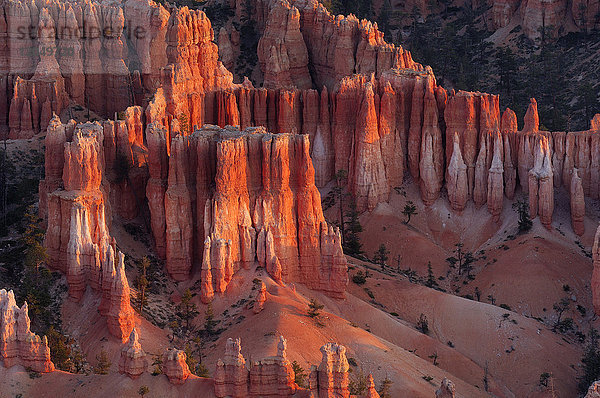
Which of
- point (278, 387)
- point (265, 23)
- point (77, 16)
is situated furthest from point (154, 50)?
point (278, 387)

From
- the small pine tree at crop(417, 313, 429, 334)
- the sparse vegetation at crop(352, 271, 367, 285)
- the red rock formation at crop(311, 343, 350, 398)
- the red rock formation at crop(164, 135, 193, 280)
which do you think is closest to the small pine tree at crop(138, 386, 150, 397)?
the red rock formation at crop(311, 343, 350, 398)

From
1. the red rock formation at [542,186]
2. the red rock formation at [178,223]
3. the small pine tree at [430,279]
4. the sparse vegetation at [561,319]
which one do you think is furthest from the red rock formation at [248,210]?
the red rock formation at [542,186]

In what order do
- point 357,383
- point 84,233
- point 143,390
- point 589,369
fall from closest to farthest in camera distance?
point 143,390 → point 357,383 → point 84,233 → point 589,369

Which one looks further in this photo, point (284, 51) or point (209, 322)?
point (284, 51)

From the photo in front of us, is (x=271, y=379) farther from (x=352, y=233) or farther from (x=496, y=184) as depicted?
(x=496, y=184)

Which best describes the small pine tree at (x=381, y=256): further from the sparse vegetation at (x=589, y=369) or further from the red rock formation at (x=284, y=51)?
the red rock formation at (x=284, y=51)

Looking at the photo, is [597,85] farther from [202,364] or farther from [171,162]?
[202,364]

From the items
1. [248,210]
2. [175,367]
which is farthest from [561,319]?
[175,367]
